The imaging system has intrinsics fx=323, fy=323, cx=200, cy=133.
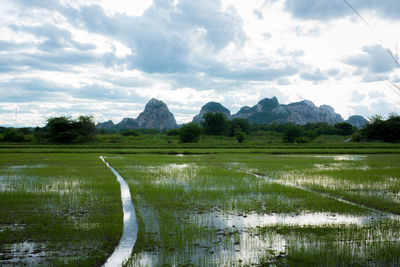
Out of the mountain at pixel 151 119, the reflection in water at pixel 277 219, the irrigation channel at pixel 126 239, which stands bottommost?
the irrigation channel at pixel 126 239

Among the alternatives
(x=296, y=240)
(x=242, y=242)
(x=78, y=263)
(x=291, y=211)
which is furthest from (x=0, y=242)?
(x=291, y=211)

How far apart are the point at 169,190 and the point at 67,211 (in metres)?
4.37

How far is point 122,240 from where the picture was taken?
6945mm

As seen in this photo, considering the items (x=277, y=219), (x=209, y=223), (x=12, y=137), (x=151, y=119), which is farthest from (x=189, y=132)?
(x=151, y=119)

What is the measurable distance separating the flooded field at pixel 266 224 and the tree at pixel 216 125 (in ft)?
274

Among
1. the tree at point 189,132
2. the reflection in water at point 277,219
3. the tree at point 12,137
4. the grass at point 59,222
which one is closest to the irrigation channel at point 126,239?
the grass at point 59,222

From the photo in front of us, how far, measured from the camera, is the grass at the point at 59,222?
5.95 meters

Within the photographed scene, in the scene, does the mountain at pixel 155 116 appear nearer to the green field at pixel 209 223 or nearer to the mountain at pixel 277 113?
the mountain at pixel 277 113

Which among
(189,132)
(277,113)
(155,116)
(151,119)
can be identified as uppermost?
(277,113)

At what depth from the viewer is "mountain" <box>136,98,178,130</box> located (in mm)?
180000

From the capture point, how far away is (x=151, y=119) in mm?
180750

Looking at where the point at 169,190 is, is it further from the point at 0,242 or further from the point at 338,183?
the point at 338,183

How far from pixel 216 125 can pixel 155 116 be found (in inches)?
3478

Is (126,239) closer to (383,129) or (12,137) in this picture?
(12,137)
